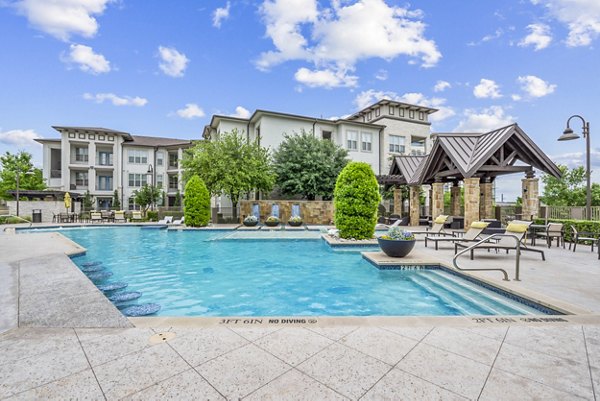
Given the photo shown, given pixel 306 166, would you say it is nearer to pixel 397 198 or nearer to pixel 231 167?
pixel 231 167

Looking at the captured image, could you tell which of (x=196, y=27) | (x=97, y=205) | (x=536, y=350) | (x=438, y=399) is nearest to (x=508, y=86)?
(x=196, y=27)

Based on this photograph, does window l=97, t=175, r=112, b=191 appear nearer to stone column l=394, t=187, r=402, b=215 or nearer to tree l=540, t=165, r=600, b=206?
stone column l=394, t=187, r=402, b=215

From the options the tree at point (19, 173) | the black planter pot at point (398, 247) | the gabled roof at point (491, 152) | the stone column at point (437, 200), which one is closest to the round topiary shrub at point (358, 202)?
the black planter pot at point (398, 247)

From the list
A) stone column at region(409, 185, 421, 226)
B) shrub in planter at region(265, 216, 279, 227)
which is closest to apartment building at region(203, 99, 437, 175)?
shrub in planter at region(265, 216, 279, 227)

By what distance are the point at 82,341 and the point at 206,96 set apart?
83.7 feet

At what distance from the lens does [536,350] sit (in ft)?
9.92

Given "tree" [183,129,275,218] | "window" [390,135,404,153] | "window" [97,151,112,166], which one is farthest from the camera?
"window" [97,151,112,166]

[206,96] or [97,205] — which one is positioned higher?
[206,96]

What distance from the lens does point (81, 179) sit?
37.5 metres

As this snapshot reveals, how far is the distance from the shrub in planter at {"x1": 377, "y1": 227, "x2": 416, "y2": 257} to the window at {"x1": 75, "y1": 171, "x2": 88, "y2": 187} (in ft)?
136

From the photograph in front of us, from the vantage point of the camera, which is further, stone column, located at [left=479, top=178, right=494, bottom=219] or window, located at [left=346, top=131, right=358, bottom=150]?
window, located at [left=346, top=131, right=358, bottom=150]

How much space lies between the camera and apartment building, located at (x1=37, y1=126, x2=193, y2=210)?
117 ft

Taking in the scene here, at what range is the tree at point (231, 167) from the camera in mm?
22109

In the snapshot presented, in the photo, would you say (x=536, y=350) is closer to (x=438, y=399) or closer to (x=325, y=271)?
(x=438, y=399)
